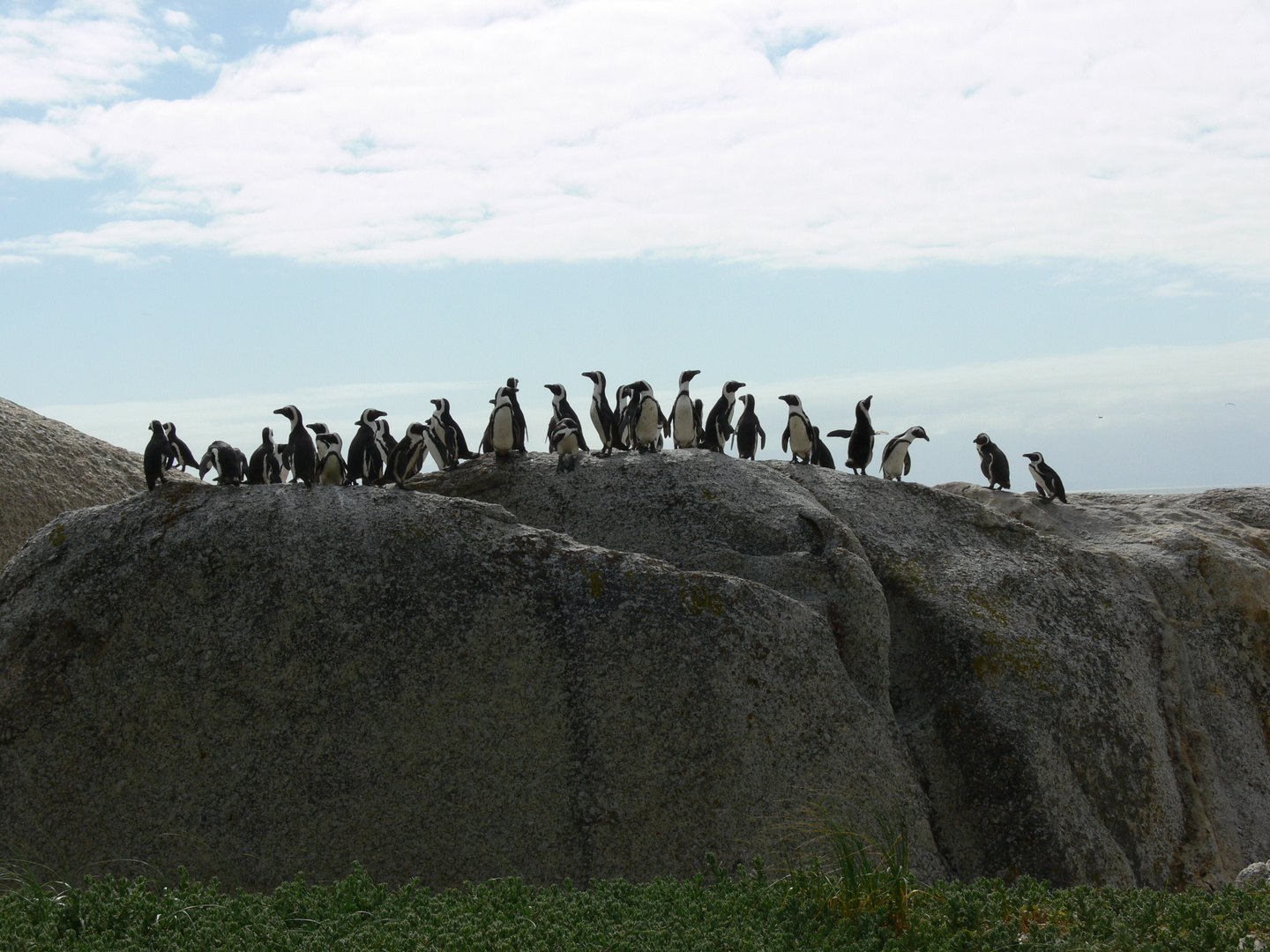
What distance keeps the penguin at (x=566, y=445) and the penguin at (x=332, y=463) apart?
2.45 m

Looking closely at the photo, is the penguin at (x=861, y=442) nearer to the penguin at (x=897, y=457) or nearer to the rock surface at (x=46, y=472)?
the penguin at (x=897, y=457)

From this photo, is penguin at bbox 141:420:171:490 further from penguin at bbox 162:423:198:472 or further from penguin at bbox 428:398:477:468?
penguin at bbox 428:398:477:468

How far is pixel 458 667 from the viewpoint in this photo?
858 centimetres

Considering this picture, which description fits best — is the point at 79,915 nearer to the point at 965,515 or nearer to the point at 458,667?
the point at 458,667

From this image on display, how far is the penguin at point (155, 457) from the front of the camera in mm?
10445

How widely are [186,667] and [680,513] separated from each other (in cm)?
510

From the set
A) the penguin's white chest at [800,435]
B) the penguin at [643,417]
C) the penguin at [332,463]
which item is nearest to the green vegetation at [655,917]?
the penguin at [332,463]

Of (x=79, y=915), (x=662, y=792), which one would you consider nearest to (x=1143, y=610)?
(x=662, y=792)

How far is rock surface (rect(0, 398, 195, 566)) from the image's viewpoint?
1454 cm

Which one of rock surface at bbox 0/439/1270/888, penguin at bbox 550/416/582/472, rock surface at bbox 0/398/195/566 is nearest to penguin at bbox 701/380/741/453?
penguin at bbox 550/416/582/472

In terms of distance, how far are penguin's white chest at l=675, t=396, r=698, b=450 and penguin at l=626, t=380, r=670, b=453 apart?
92 centimetres

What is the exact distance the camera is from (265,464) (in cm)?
1159

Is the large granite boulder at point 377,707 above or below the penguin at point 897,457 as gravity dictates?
below

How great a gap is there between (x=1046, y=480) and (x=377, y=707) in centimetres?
1173
